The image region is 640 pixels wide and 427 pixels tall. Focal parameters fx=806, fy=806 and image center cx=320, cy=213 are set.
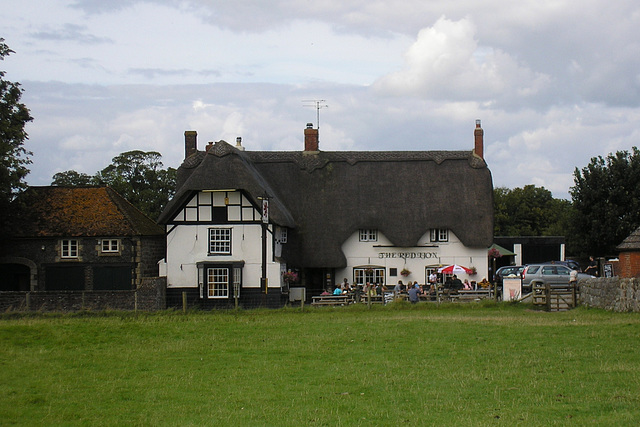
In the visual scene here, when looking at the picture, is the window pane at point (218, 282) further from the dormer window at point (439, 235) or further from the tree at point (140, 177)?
the tree at point (140, 177)

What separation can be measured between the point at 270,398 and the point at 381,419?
8.47ft

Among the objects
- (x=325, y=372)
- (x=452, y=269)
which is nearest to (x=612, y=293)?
(x=452, y=269)

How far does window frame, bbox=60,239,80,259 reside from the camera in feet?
133

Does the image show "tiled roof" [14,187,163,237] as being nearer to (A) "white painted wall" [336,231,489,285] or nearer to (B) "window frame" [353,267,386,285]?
(A) "white painted wall" [336,231,489,285]

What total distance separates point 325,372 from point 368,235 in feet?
95.6

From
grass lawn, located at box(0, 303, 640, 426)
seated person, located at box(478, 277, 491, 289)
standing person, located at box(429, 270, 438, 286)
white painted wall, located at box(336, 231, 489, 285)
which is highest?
white painted wall, located at box(336, 231, 489, 285)

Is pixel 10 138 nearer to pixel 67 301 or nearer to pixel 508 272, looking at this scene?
pixel 67 301

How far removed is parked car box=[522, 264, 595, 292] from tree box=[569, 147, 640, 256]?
49.5ft

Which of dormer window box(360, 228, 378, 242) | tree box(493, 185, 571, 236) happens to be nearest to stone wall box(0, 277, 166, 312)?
dormer window box(360, 228, 378, 242)

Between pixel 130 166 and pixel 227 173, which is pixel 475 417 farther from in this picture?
pixel 130 166

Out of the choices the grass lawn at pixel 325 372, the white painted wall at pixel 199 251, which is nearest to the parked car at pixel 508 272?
the white painted wall at pixel 199 251

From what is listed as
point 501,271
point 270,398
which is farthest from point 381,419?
point 501,271

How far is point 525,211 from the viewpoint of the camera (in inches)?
3625

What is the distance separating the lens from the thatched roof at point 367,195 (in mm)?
44469
